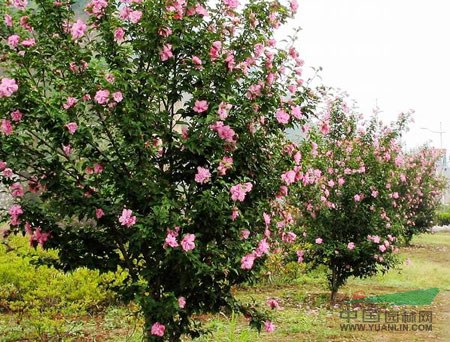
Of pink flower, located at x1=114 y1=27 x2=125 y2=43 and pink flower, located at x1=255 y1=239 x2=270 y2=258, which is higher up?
pink flower, located at x1=114 y1=27 x2=125 y2=43

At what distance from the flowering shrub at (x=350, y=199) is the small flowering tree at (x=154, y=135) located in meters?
4.27

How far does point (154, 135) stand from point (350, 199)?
499cm

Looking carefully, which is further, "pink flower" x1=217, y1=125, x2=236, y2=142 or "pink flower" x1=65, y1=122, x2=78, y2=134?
"pink flower" x1=217, y1=125, x2=236, y2=142

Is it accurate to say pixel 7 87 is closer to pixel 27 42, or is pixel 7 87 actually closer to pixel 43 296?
pixel 27 42

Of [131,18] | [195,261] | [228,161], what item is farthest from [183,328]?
[131,18]

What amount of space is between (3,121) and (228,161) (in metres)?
1.43

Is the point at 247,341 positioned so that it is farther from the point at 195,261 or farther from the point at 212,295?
the point at 195,261

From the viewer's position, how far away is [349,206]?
828 centimetres

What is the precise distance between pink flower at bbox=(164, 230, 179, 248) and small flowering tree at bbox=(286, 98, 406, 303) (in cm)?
479

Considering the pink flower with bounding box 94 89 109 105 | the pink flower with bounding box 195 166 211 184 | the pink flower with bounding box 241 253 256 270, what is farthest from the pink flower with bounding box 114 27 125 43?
the pink flower with bounding box 241 253 256 270

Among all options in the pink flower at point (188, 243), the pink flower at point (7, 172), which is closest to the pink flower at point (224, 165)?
the pink flower at point (188, 243)

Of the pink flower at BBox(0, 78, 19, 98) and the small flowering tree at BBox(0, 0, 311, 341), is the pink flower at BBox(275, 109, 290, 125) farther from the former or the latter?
the pink flower at BBox(0, 78, 19, 98)

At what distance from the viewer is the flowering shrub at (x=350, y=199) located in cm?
810

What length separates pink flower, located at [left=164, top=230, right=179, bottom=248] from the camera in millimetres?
3203
